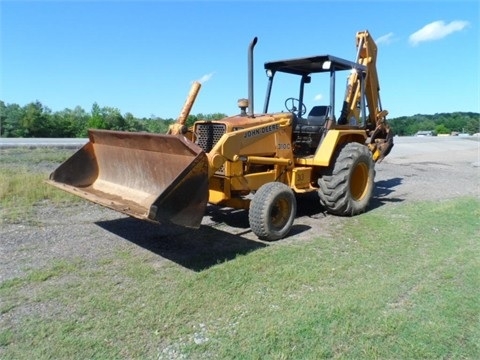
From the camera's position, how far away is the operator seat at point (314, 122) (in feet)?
23.6

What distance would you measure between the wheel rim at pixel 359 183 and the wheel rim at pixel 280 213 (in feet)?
7.10

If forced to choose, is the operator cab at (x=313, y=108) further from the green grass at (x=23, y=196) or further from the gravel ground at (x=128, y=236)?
the green grass at (x=23, y=196)

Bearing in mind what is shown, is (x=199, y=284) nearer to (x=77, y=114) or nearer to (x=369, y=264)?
(x=369, y=264)

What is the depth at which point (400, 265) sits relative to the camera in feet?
15.5

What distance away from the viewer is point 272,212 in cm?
578

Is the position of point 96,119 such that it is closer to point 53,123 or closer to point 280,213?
A: point 53,123

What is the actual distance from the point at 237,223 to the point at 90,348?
12.3 feet

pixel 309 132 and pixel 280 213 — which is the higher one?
pixel 309 132

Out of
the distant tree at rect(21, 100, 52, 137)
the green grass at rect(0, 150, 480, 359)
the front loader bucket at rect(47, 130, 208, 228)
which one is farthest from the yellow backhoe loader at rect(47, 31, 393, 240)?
the distant tree at rect(21, 100, 52, 137)

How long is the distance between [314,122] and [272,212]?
2274 mm

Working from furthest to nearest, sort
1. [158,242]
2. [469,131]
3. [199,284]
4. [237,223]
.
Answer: [469,131]
[237,223]
[158,242]
[199,284]

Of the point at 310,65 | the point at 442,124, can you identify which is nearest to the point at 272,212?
the point at 310,65

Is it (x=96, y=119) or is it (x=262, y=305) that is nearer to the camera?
(x=262, y=305)

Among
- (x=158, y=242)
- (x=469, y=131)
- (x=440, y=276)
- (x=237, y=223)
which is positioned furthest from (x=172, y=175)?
(x=469, y=131)
